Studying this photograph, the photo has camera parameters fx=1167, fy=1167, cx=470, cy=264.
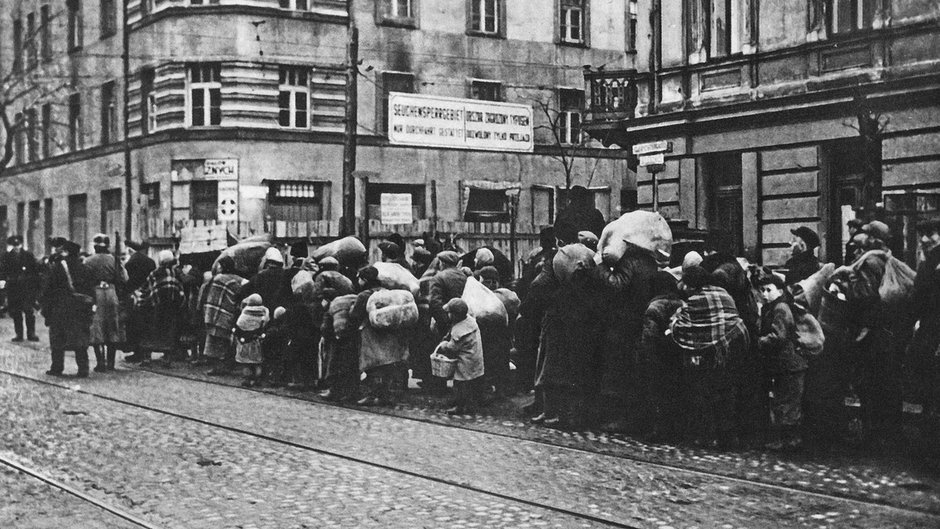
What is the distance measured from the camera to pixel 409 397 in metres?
14.3

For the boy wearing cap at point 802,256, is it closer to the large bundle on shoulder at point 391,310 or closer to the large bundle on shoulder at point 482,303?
the large bundle on shoulder at point 482,303

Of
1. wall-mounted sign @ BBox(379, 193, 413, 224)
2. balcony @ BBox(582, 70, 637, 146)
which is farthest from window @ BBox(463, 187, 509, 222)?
wall-mounted sign @ BBox(379, 193, 413, 224)

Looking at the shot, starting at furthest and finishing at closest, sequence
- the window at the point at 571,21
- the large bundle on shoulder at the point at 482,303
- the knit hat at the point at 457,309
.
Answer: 1. the window at the point at 571,21
2. the large bundle on shoulder at the point at 482,303
3. the knit hat at the point at 457,309

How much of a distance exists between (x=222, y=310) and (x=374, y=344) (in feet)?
13.6

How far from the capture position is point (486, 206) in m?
36.9

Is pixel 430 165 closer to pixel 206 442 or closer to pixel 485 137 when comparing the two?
pixel 485 137

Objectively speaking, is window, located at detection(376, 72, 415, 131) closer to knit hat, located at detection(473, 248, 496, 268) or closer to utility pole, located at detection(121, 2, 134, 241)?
utility pole, located at detection(121, 2, 134, 241)

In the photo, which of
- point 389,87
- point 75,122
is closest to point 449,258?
point 389,87

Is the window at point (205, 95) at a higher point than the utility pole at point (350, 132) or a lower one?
higher

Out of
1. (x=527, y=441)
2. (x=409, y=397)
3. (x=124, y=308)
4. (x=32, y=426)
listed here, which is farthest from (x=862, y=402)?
(x=124, y=308)

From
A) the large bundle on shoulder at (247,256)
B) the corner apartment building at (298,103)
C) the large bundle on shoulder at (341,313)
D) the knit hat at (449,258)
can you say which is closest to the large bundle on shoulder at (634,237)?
the knit hat at (449,258)

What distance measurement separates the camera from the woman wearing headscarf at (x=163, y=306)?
59.4 ft

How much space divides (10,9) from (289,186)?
20147 millimetres

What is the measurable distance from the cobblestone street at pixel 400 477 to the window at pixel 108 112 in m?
26.6
